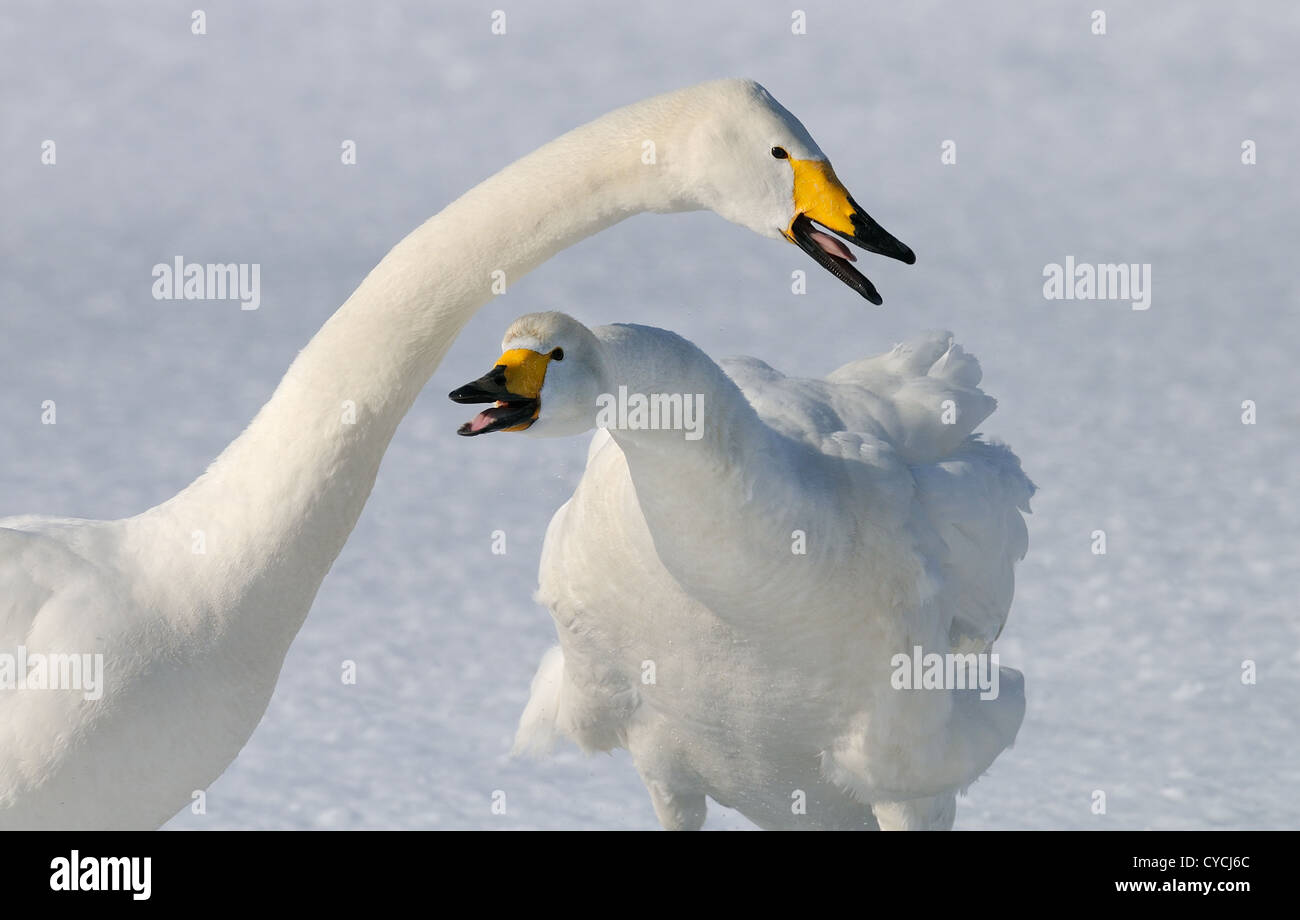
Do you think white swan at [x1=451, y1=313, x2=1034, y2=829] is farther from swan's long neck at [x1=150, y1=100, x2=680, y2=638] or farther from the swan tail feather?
swan's long neck at [x1=150, y1=100, x2=680, y2=638]

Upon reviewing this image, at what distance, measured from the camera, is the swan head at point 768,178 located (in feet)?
13.6

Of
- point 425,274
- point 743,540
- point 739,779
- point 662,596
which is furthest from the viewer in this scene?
point 739,779

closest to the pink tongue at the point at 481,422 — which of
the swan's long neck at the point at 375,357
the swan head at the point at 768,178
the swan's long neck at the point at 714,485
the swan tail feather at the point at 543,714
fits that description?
the swan's long neck at the point at 375,357

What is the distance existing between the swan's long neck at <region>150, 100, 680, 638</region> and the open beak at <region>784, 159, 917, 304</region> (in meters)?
0.30

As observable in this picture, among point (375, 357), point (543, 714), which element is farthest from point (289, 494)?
point (543, 714)

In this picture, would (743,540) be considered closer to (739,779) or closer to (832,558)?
(832,558)

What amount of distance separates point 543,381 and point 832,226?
0.73 metres

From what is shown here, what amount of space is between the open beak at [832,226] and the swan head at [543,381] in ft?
1.97

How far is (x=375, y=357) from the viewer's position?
416 centimetres

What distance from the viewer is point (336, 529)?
426 cm

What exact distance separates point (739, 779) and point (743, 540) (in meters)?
1.15

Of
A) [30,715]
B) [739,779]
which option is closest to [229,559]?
[30,715]

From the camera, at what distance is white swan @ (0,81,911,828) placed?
4125 mm

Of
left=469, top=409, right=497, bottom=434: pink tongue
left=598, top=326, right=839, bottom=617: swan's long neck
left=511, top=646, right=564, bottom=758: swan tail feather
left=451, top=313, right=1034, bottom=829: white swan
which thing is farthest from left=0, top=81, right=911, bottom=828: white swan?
left=511, top=646, right=564, bottom=758: swan tail feather
